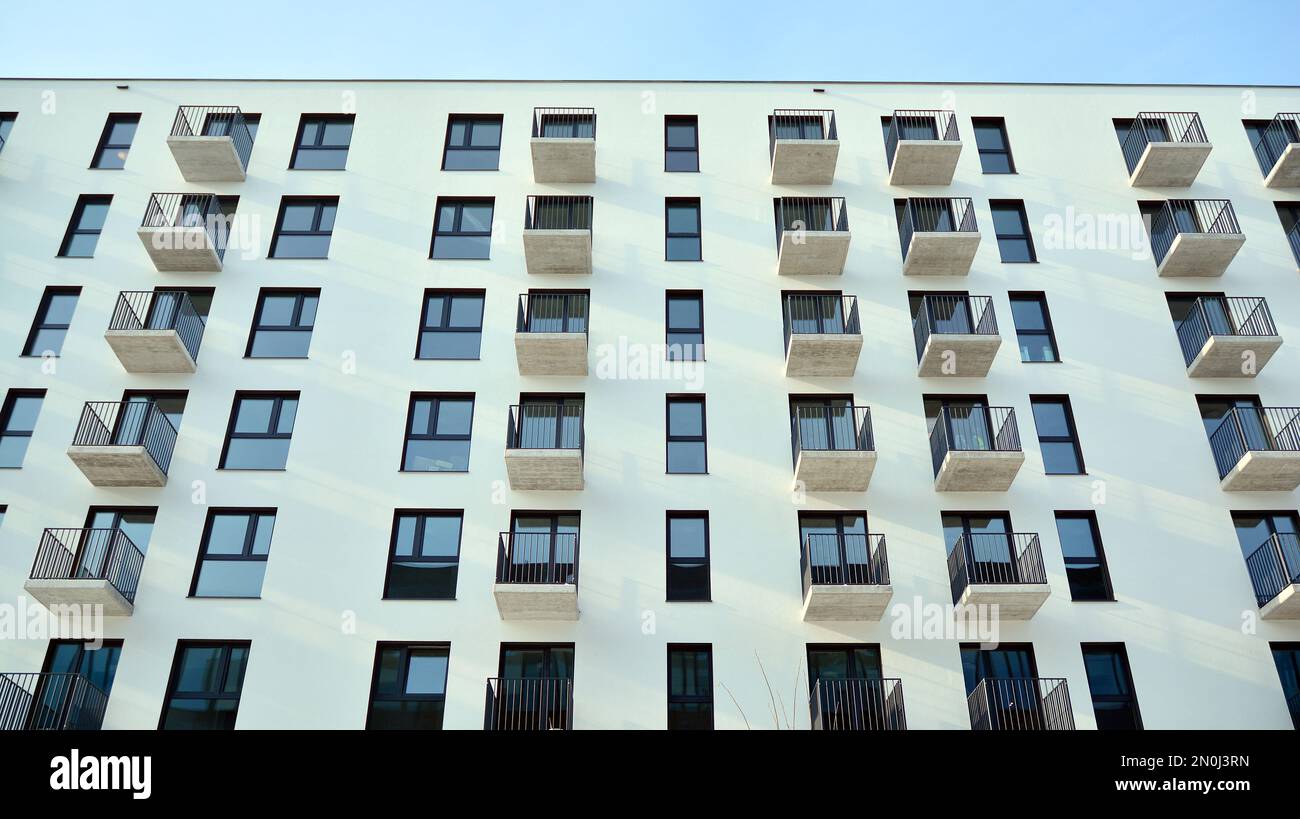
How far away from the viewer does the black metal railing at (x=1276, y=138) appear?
26.5 metres

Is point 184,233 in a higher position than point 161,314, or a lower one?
higher

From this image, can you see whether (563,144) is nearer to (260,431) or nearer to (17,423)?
(260,431)

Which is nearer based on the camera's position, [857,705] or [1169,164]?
[857,705]

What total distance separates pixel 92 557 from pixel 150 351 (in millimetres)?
4630

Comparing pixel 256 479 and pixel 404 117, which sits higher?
pixel 404 117

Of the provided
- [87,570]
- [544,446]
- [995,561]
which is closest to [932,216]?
[995,561]

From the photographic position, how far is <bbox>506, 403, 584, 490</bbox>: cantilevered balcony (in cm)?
2083

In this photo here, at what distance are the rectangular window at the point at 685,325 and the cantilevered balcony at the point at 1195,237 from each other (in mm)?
11041

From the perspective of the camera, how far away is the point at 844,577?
2044cm

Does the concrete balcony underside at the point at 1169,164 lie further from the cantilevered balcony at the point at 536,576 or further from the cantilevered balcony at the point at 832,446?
the cantilevered balcony at the point at 536,576

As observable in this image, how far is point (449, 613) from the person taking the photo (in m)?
20.1

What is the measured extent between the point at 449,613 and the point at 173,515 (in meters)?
6.15
